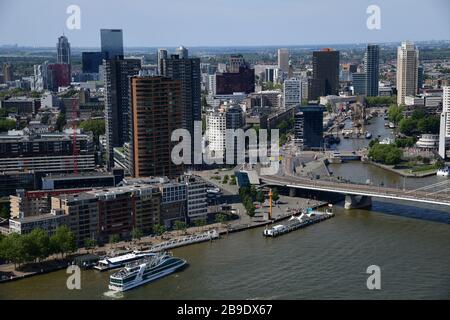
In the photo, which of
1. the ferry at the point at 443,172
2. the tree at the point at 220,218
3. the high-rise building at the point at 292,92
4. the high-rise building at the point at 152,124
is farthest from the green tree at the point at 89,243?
the high-rise building at the point at 292,92

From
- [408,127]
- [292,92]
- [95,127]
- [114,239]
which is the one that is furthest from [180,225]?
[292,92]

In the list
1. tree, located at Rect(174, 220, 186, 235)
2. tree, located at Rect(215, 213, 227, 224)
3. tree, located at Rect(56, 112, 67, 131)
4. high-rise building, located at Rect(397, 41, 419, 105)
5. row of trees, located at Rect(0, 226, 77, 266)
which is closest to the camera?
row of trees, located at Rect(0, 226, 77, 266)

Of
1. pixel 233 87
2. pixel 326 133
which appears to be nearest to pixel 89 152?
pixel 326 133

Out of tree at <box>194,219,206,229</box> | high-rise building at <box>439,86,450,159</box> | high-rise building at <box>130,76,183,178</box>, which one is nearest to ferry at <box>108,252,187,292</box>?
tree at <box>194,219,206,229</box>

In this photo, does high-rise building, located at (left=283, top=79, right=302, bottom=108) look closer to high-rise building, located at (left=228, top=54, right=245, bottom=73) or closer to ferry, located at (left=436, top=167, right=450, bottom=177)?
high-rise building, located at (left=228, top=54, right=245, bottom=73)
